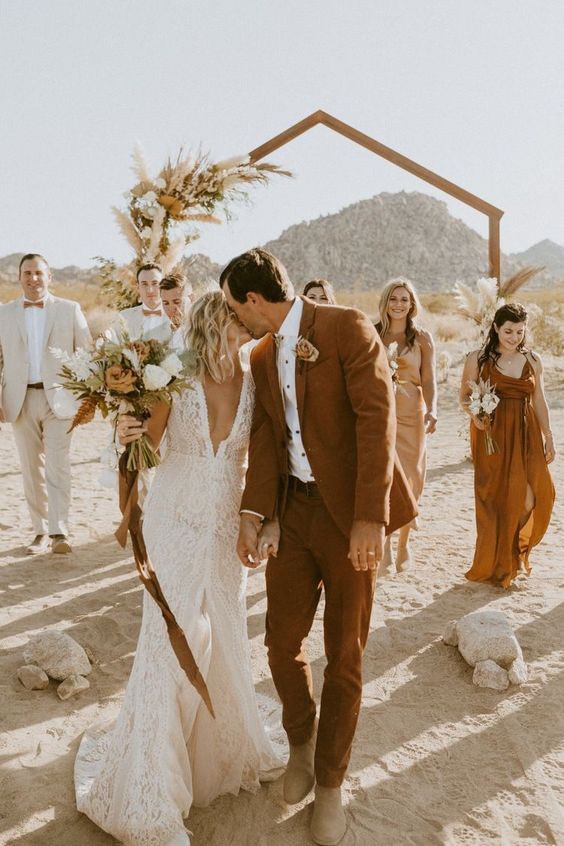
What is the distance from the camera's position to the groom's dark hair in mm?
2768

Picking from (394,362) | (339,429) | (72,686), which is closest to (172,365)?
(339,429)

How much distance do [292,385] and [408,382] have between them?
3179mm

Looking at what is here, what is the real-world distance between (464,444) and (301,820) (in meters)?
9.44

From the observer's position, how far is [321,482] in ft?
9.25

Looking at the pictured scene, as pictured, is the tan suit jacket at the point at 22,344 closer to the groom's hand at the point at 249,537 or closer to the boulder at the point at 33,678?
the boulder at the point at 33,678

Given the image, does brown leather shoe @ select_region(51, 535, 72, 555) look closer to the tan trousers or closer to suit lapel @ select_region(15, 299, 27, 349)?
the tan trousers

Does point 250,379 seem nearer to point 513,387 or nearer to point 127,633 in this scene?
point 127,633

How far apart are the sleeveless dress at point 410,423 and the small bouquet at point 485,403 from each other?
431 millimetres

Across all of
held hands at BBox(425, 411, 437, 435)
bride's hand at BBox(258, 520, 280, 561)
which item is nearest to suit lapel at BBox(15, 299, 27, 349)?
held hands at BBox(425, 411, 437, 435)

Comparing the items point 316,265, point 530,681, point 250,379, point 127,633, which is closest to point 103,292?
point 127,633

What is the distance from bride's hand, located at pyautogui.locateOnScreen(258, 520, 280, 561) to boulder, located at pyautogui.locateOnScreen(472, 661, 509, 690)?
1907 mm

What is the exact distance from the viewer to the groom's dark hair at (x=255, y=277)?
2.77m

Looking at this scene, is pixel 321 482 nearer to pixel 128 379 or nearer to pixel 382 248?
pixel 128 379

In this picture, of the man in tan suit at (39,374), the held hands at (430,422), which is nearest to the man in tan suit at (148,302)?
the man in tan suit at (39,374)
